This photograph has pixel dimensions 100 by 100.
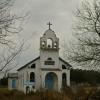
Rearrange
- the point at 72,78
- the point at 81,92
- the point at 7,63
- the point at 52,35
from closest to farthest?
the point at 7,63, the point at 81,92, the point at 52,35, the point at 72,78

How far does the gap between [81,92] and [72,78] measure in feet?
153

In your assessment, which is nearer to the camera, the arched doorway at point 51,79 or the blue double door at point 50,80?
the arched doorway at point 51,79

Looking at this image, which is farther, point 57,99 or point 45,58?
point 45,58

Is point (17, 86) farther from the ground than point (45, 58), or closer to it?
closer to it

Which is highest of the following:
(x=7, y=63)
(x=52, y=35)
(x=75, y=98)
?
(x=52, y=35)

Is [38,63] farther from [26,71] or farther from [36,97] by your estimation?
[36,97]

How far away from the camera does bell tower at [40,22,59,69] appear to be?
4750 cm

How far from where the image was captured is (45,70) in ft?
160

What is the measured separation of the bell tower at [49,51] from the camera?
47.5m

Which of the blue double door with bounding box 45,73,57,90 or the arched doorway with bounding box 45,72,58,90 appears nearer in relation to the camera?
the arched doorway with bounding box 45,72,58,90

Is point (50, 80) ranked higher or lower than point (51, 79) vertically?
lower

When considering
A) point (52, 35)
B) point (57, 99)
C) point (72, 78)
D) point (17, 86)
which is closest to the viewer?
point (57, 99)

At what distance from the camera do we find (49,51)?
4894 cm

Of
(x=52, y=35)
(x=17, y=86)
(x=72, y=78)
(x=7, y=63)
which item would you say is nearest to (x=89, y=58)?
(x=7, y=63)
